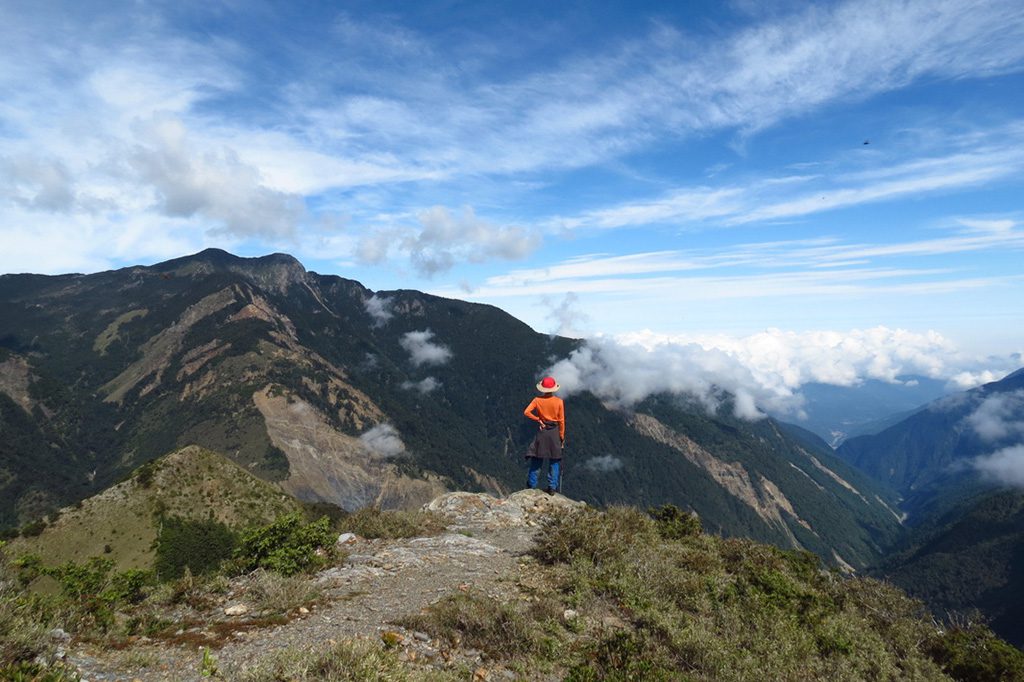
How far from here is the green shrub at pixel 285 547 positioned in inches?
523

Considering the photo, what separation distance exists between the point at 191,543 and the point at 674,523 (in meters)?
105

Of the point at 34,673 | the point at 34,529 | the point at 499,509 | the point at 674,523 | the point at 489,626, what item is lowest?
the point at 34,529

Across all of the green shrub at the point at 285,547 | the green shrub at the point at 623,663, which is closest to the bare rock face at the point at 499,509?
the green shrub at the point at 285,547

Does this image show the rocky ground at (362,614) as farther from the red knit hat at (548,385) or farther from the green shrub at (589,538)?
the red knit hat at (548,385)

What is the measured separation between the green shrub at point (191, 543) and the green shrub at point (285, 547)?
89846 mm

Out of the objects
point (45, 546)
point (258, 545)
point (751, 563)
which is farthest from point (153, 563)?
point (751, 563)

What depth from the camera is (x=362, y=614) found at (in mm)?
10570

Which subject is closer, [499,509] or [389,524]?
[389,524]

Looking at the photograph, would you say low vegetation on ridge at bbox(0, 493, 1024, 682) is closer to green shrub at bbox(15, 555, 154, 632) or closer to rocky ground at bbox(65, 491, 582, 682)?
green shrub at bbox(15, 555, 154, 632)

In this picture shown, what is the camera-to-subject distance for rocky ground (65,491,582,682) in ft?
27.2

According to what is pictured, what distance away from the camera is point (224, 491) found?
111 meters

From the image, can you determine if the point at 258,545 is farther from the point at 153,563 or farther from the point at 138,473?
the point at 138,473

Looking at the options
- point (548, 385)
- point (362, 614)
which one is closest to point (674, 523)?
point (548, 385)

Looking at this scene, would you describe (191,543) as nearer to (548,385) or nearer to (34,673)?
(548,385)
